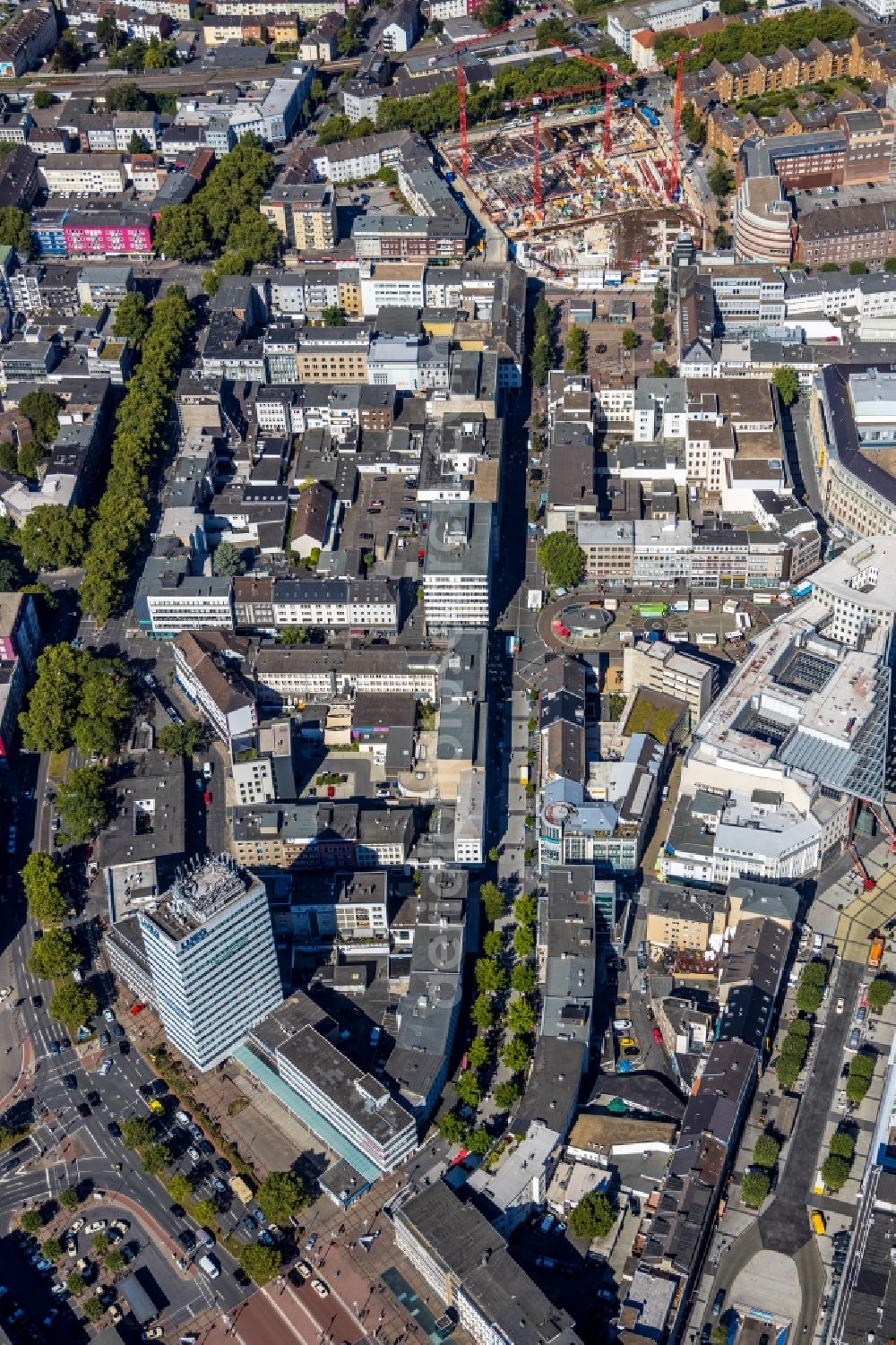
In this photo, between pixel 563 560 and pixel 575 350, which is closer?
pixel 563 560

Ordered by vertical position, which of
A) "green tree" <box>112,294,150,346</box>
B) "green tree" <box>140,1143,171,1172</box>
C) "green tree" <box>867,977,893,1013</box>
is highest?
"green tree" <box>112,294,150,346</box>

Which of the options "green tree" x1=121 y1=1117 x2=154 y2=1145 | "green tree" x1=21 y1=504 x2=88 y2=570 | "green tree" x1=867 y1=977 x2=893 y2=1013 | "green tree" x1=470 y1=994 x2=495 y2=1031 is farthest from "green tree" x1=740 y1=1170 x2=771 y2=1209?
"green tree" x1=21 y1=504 x2=88 y2=570

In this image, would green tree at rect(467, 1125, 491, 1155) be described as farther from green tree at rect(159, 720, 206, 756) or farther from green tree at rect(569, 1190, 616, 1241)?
green tree at rect(159, 720, 206, 756)

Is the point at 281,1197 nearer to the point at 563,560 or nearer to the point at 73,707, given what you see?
the point at 73,707

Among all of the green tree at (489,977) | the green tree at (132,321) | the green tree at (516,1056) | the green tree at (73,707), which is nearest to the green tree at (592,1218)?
the green tree at (516,1056)

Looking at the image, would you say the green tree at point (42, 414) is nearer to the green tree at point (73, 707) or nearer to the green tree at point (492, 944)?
the green tree at point (73, 707)

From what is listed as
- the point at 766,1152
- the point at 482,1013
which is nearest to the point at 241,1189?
the point at 482,1013
